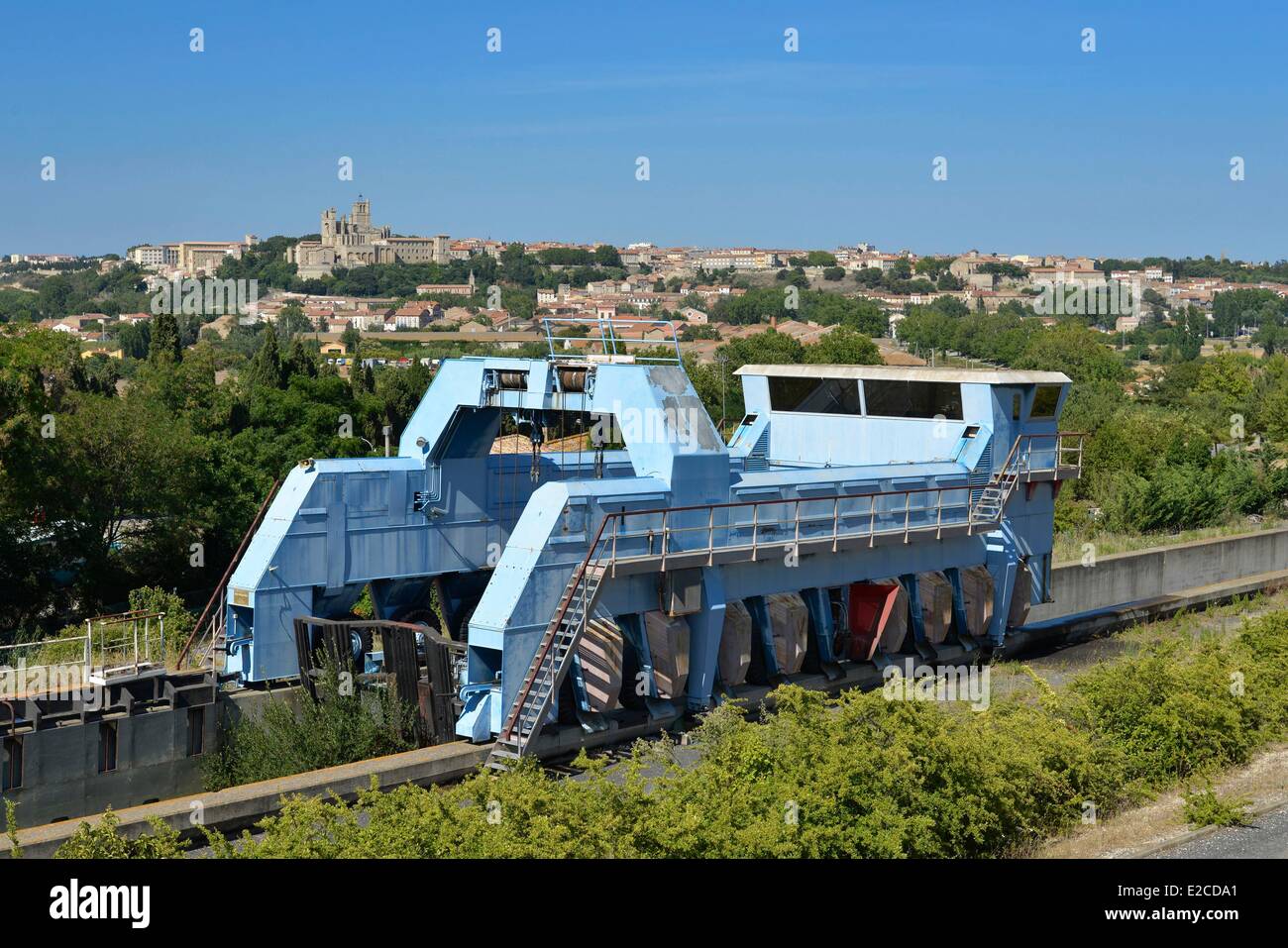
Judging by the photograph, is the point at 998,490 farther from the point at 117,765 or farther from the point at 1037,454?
the point at 117,765

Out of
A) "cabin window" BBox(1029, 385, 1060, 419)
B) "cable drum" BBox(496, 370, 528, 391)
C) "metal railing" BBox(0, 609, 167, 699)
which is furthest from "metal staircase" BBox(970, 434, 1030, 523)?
"metal railing" BBox(0, 609, 167, 699)

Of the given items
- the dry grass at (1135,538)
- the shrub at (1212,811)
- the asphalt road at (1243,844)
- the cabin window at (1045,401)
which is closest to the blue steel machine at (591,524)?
the cabin window at (1045,401)

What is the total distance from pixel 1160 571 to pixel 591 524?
22.5 meters

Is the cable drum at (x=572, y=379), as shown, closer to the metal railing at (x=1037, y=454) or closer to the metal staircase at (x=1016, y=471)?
the metal staircase at (x=1016, y=471)

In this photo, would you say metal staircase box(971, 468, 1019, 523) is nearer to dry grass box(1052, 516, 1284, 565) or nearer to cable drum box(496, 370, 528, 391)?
cable drum box(496, 370, 528, 391)

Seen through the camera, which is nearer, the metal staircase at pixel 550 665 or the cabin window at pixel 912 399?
the metal staircase at pixel 550 665

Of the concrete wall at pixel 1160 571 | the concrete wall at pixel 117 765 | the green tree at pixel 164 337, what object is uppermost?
the green tree at pixel 164 337

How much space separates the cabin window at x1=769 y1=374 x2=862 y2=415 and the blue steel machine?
642 mm

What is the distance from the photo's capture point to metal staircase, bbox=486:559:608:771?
719 inches

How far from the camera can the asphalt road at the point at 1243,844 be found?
1406 cm

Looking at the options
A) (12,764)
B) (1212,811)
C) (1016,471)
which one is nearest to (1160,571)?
(1016,471)

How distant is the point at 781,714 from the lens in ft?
51.5

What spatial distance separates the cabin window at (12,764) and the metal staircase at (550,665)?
5371 millimetres

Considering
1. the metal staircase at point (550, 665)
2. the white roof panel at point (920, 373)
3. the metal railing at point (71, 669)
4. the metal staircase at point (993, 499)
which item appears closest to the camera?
the metal staircase at point (550, 665)
